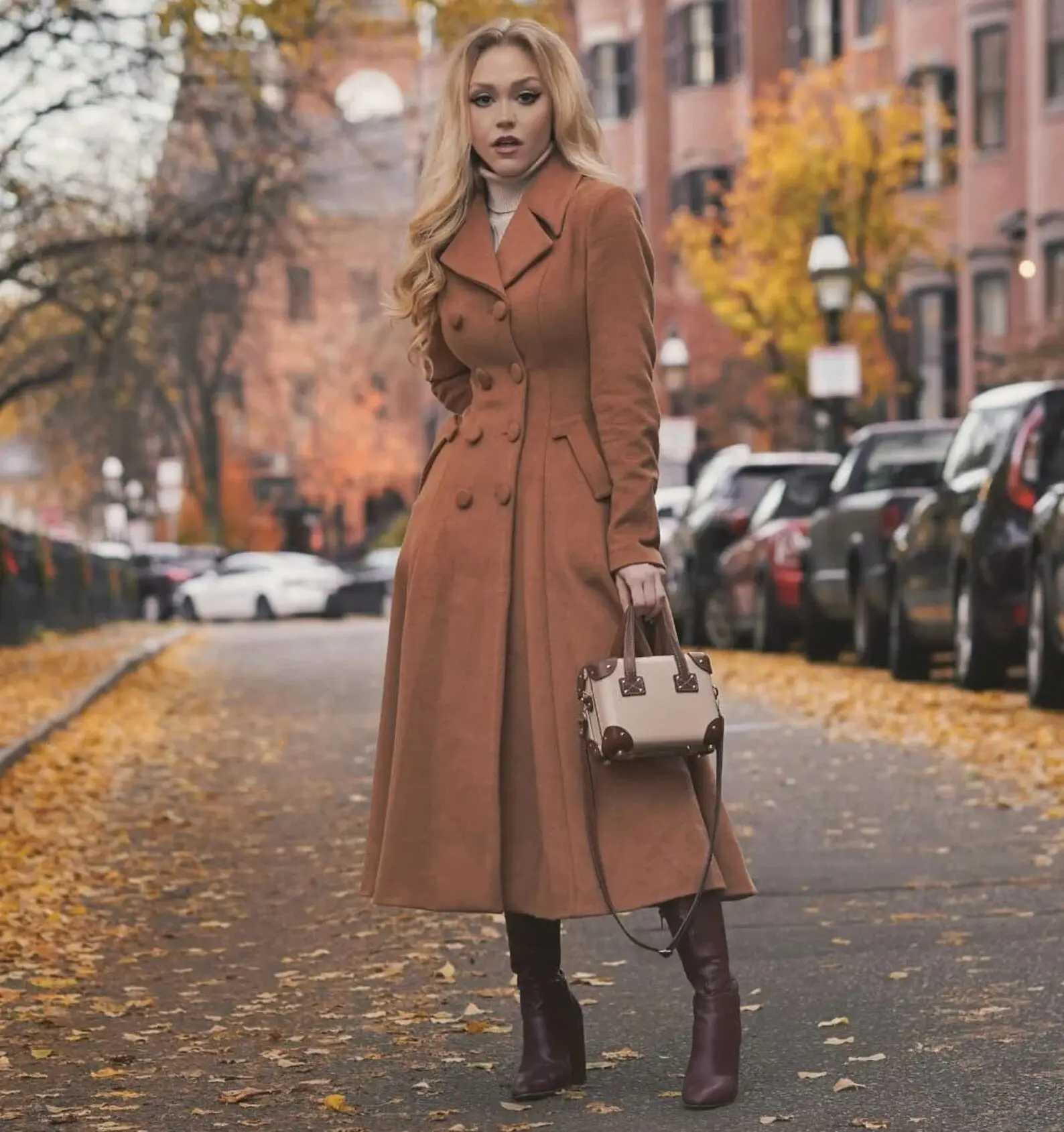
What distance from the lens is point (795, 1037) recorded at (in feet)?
21.7

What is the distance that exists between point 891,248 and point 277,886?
35540 mm

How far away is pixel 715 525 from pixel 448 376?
20526mm

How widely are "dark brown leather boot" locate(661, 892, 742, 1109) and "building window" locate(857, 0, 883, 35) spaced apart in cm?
4385

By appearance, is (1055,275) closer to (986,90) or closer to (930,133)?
(986,90)

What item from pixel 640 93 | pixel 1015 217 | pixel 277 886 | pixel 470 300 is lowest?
pixel 277 886

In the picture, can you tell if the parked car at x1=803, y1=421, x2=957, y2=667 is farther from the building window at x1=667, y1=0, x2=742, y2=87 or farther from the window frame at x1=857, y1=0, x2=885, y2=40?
the building window at x1=667, y1=0, x2=742, y2=87

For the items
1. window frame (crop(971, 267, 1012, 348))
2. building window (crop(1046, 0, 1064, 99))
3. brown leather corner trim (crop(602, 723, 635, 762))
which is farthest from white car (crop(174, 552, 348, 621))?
brown leather corner trim (crop(602, 723, 635, 762))

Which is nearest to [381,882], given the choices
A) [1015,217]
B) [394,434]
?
[1015,217]

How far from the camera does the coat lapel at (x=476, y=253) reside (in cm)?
590

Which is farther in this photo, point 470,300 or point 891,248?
point 891,248

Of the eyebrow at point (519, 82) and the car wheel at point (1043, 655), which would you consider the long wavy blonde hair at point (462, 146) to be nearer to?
the eyebrow at point (519, 82)

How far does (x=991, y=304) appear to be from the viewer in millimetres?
42688

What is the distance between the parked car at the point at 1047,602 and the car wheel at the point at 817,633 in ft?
21.9

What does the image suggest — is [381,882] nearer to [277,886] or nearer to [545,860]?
[545,860]
